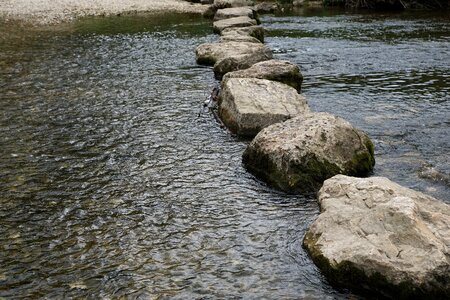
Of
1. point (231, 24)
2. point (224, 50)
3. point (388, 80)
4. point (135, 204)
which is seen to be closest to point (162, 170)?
point (135, 204)

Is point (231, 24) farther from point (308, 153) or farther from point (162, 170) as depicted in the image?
point (308, 153)

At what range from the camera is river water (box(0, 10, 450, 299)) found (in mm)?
6957

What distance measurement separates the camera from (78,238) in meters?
7.78

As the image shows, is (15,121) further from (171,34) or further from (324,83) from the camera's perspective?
(171,34)

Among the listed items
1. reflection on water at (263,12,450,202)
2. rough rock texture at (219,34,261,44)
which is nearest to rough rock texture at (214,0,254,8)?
reflection on water at (263,12,450,202)

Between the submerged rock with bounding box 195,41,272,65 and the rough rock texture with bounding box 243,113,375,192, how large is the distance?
315 inches

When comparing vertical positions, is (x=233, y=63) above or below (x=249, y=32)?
below

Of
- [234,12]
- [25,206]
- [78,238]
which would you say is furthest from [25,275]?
[234,12]

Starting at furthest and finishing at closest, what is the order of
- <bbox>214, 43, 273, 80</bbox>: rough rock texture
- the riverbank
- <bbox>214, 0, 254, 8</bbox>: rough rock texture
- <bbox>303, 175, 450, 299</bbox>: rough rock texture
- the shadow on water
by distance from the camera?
<bbox>214, 0, 254, 8</bbox>: rough rock texture → the riverbank → <bbox>214, 43, 273, 80</bbox>: rough rock texture → the shadow on water → <bbox>303, 175, 450, 299</bbox>: rough rock texture

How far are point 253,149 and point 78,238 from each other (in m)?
3.64

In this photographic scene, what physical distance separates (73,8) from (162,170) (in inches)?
1140

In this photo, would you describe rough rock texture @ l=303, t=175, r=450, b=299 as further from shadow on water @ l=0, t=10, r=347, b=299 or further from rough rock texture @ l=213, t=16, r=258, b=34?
rough rock texture @ l=213, t=16, r=258, b=34

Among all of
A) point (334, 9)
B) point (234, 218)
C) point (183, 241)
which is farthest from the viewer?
point (334, 9)

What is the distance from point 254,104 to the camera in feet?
39.8
